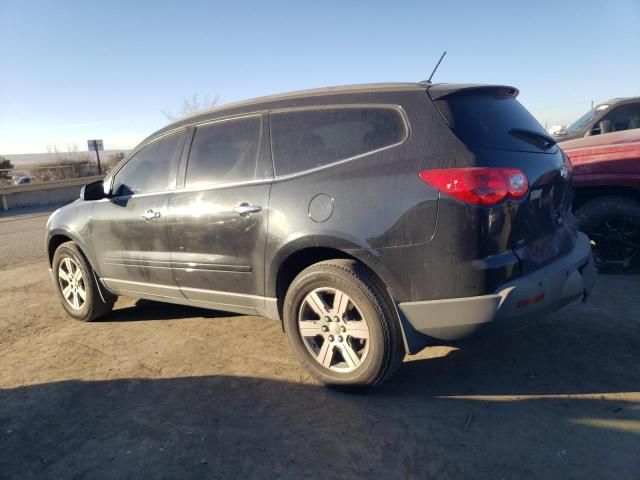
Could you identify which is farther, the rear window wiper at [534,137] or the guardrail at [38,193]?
the guardrail at [38,193]

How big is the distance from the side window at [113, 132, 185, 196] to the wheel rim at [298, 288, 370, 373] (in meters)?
1.65

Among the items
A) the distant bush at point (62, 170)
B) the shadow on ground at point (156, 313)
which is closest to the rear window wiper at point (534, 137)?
the shadow on ground at point (156, 313)

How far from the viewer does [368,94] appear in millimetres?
3186

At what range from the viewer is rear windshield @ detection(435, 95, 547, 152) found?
2.88 meters

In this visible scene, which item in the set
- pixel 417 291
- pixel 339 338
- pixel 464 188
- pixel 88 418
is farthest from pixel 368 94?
pixel 88 418

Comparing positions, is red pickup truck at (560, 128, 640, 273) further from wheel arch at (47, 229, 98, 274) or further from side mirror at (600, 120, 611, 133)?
wheel arch at (47, 229, 98, 274)

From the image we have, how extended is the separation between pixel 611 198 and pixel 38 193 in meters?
22.8

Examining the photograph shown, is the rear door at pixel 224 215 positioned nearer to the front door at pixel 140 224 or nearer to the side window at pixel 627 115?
the front door at pixel 140 224

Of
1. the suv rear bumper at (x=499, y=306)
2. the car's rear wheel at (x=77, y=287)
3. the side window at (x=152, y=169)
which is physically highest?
the side window at (x=152, y=169)

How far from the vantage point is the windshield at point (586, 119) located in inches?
318

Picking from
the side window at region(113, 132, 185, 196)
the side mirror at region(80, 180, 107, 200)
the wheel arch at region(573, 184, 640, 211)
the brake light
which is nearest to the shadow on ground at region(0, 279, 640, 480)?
the brake light

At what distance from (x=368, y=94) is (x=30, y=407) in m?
2.95

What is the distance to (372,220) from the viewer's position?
115 inches

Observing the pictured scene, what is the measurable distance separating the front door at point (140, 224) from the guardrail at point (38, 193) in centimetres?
1842
